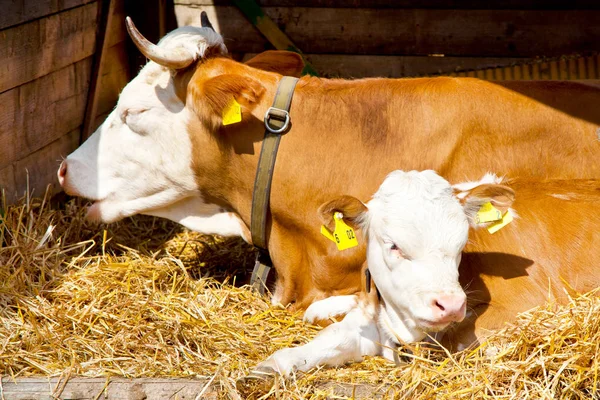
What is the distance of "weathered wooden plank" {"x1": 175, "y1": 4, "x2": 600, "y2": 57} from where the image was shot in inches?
290

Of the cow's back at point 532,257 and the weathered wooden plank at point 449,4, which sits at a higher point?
the weathered wooden plank at point 449,4

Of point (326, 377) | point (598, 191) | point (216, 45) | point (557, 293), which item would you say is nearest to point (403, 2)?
point (216, 45)

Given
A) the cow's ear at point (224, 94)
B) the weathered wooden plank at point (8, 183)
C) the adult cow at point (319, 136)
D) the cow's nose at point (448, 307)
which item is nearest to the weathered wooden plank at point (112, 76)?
the weathered wooden plank at point (8, 183)

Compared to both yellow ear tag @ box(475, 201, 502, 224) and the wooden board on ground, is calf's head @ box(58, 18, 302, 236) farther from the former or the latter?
the wooden board on ground

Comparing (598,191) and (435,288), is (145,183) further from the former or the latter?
(598,191)

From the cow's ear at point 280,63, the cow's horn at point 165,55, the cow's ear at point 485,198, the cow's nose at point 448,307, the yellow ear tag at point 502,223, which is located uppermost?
the cow's horn at point 165,55

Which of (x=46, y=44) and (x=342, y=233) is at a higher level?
(x=46, y=44)

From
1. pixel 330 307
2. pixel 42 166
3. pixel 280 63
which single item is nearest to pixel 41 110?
pixel 42 166

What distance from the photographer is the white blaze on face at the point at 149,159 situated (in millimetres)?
5062

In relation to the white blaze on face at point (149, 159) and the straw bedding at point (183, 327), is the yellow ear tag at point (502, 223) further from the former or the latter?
the white blaze on face at point (149, 159)

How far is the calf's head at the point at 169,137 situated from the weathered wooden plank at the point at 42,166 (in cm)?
48

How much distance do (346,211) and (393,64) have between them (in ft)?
12.4

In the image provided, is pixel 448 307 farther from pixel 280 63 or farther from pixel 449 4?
pixel 449 4

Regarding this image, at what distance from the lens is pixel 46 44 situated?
19.1 feet
